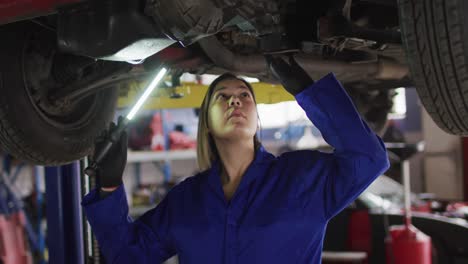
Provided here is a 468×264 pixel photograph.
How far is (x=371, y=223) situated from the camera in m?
4.59

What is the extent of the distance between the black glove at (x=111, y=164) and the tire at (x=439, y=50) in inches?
35.3

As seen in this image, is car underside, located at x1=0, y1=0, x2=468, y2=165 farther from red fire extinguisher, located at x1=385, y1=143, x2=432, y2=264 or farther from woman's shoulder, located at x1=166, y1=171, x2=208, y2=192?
red fire extinguisher, located at x1=385, y1=143, x2=432, y2=264

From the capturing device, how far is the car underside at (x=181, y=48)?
120 centimetres

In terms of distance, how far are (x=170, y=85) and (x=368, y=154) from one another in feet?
3.78

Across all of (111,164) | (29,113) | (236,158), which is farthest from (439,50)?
(29,113)

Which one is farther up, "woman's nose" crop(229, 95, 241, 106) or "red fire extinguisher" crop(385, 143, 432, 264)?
"woman's nose" crop(229, 95, 241, 106)

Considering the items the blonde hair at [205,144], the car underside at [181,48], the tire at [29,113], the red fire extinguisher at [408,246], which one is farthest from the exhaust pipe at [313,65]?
the red fire extinguisher at [408,246]

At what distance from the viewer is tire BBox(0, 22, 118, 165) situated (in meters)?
1.79

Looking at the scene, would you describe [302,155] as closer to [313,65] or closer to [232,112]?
[232,112]

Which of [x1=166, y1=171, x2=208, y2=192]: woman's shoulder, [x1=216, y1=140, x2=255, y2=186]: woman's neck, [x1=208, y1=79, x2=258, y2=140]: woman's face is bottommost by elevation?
[x1=166, y1=171, x2=208, y2=192]: woman's shoulder

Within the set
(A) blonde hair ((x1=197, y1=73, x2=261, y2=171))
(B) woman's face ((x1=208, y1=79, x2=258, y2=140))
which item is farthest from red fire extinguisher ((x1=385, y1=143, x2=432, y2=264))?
(B) woman's face ((x1=208, y1=79, x2=258, y2=140))

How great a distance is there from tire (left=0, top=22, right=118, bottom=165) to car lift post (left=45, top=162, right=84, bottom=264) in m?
0.54

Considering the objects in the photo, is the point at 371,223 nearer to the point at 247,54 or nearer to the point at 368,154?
the point at 247,54

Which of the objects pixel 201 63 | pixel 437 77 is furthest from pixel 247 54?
pixel 437 77
